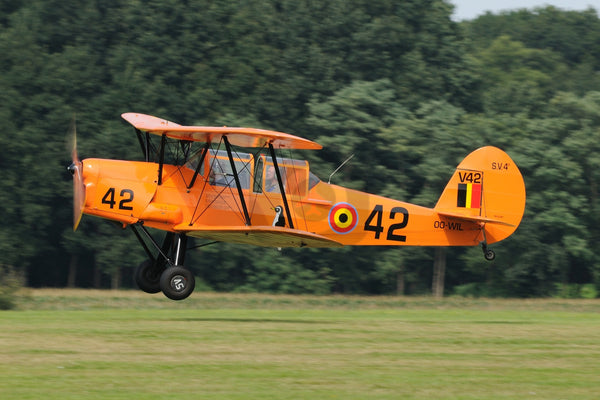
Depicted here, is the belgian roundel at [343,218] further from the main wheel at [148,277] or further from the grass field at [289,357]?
the main wheel at [148,277]

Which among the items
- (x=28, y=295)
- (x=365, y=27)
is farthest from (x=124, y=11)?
(x=28, y=295)

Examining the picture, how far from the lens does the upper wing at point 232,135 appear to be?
1448 centimetres

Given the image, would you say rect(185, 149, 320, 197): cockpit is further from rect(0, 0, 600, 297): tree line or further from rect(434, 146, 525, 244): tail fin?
rect(0, 0, 600, 297): tree line

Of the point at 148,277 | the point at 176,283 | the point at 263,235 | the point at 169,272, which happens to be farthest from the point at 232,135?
the point at 148,277

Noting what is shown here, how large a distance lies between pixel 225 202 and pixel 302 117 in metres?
20.3

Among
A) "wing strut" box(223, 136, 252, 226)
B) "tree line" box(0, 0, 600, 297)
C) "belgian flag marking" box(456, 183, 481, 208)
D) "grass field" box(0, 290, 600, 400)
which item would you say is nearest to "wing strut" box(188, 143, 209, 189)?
"wing strut" box(223, 136, 252, 226)

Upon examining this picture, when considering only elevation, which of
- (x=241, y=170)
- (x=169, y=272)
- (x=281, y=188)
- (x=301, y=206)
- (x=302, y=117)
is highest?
(x=302, y=117)

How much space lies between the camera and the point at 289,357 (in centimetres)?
1087

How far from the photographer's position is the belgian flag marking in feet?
58.2

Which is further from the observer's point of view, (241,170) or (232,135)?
(241,170)

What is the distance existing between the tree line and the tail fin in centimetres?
1238

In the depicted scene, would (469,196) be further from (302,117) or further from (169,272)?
(302,117)

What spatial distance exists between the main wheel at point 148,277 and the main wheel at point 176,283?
1091 millimetres

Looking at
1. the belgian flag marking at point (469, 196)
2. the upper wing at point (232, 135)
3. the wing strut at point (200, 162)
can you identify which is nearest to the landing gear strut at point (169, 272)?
the wing strut at point (200, 162)
